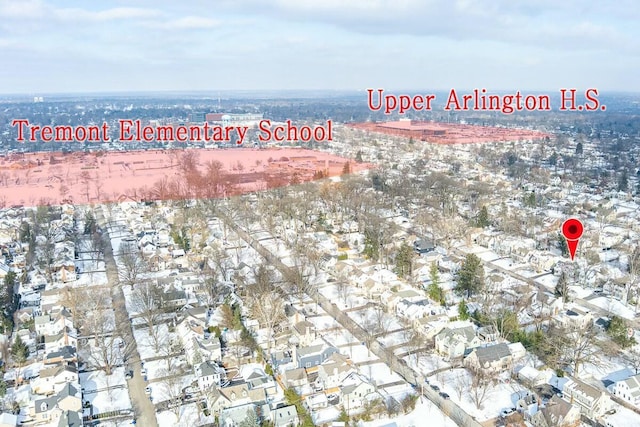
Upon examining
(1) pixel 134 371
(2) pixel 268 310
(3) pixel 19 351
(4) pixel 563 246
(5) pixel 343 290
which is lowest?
(1) pixel 134 371

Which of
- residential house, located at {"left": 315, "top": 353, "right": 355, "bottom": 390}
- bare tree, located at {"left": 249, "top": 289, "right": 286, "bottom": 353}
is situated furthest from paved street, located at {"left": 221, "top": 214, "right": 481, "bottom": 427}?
bare tree, located at {"left": 249, "top": 289, "right": 286, "bottom": 353}

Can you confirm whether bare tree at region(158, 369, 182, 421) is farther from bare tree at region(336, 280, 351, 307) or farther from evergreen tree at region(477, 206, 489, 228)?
evergreen tree at region(477, 206, 489, 228)

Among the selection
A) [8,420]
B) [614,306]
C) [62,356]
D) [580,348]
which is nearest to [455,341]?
[580,348]

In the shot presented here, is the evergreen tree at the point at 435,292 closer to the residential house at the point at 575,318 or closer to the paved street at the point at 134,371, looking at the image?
the residential house at the point at 575,318

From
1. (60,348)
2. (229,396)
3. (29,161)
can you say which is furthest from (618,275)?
(29,161)
